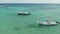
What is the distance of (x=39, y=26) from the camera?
909 cm

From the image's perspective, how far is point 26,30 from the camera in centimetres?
828

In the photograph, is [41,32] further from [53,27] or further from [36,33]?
[53,27]

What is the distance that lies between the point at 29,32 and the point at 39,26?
4.04 feet

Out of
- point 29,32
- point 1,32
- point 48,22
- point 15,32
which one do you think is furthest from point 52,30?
point 1,32

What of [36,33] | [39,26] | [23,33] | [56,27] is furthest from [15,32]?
[56,27]

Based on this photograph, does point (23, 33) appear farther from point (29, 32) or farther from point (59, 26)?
point (59, 26)

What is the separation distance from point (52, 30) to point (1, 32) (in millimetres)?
2379

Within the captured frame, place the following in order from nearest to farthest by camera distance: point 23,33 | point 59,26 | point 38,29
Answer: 1. point 23,33
2. point 38,29
3. point 59,26

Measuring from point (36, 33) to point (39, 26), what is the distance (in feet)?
4.11

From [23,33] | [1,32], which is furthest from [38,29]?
[1,32]

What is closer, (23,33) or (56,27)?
(23,33)

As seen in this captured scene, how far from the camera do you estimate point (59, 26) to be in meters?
9.25

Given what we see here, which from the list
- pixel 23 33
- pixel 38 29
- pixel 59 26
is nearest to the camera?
pixel 23 33

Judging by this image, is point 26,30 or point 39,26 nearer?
point 26,30
